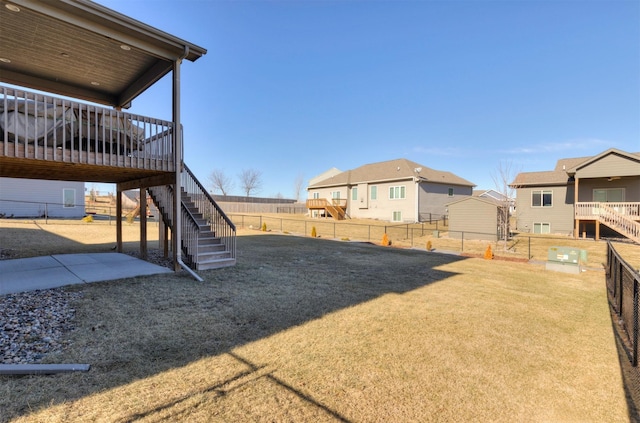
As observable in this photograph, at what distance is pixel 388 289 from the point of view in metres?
6.77

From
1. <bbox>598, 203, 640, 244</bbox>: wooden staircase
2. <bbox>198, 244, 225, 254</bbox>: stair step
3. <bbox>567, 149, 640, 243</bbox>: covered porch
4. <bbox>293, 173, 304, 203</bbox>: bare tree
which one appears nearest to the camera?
<bbox>198, 244, 225, 254</bbox>: stair step

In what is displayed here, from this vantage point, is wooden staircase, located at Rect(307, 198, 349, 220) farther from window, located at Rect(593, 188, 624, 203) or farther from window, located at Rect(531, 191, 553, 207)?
window, located at Rect(593, 188, 624, 203)

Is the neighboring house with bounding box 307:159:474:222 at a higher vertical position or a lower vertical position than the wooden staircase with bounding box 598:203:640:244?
higher

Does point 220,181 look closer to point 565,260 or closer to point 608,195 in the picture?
point 608,195

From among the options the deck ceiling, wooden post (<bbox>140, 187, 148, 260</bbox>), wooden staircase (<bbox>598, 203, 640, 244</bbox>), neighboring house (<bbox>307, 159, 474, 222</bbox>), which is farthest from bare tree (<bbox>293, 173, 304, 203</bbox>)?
wooden post (<bbox>140, 187, 148, 260</bbox>)

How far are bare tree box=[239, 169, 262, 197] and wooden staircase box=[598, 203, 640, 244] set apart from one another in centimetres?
6523

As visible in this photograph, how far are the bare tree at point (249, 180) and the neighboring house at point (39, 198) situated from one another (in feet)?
166

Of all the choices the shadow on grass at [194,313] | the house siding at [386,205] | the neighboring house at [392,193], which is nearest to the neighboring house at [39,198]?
the shadow on grass at [194,313]

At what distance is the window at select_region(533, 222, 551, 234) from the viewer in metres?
20.1

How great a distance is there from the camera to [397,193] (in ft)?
90.2

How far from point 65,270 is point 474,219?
19.7 meters

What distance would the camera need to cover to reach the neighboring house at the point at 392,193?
26.4 metres

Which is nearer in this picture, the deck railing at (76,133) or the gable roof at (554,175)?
the deck railing at (76,133)

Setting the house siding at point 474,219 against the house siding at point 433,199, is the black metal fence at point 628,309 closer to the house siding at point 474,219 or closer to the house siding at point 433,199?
the house siding at point 474,219
